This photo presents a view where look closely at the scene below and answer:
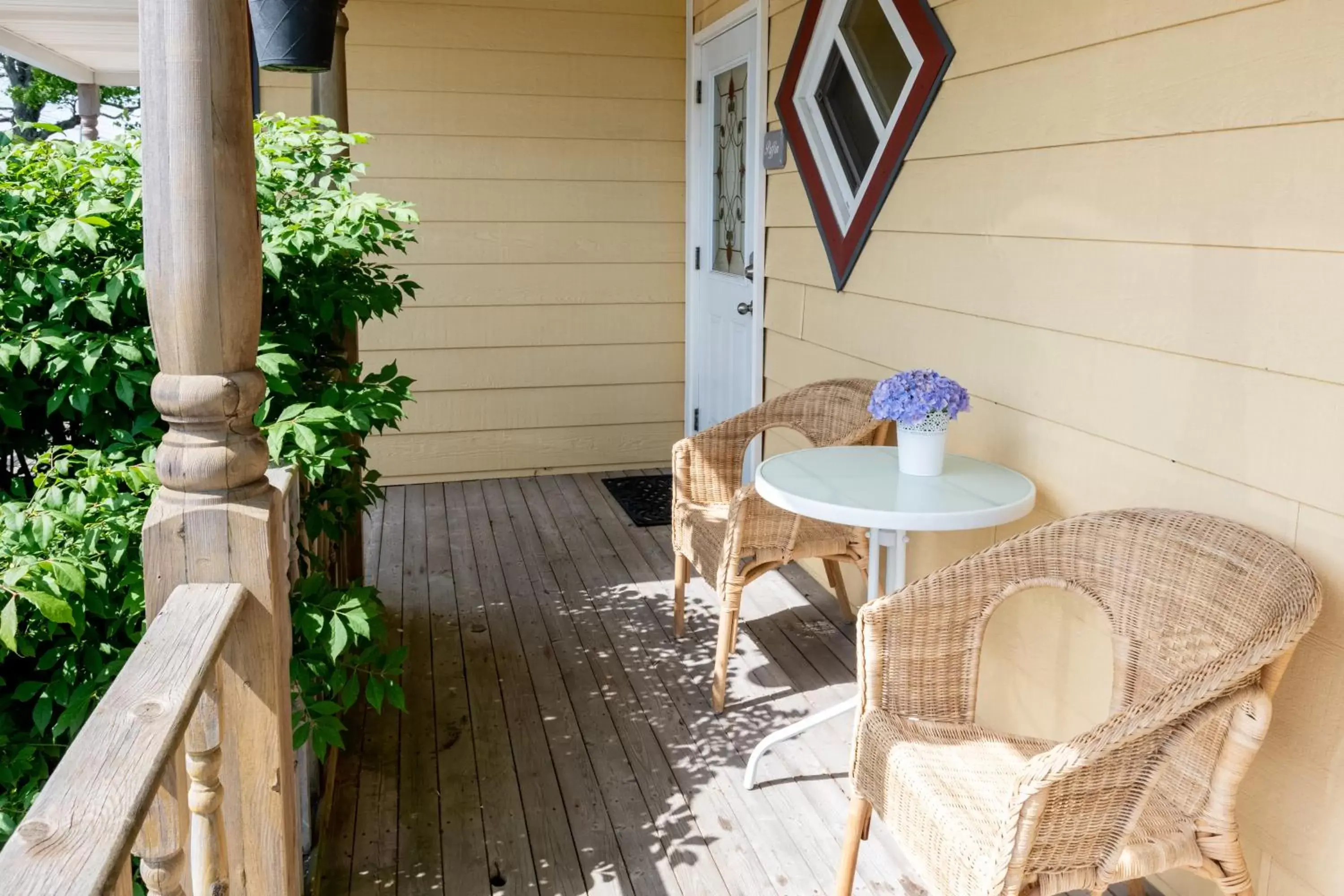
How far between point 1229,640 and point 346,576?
2.22 meters

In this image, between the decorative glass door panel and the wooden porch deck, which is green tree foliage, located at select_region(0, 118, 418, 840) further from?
the decorative glass door panel

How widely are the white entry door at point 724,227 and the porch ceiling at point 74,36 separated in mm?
2242

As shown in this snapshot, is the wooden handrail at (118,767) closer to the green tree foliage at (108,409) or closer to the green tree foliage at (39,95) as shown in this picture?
the green tree foliage at (108,409)

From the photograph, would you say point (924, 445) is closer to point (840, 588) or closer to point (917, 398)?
point (917, 398)

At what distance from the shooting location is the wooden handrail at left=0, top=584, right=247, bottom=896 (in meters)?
0.87

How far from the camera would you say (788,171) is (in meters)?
3.84

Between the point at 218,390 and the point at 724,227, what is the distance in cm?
373

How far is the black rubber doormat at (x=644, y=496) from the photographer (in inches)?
183

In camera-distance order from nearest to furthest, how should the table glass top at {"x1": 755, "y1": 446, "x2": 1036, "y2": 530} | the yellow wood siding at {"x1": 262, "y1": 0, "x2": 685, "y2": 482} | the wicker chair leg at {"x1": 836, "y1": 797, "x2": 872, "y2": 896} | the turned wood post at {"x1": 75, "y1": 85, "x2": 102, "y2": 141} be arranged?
the wicker chair leg at {"x1": 836, "y1": 797, "x2": 872, "y2": 896}
the table glass top at {"x1": 755, "y1": 446, "x2": 1036, "y2": 530}
the yellow wood siding at {"x1": 262, "y1": 0, "x2": 685, "y2": 482}
the turned wood post at {"x1": 75, "y1": 85, "x2": 102, "y2": 141}

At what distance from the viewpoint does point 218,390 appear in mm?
1357

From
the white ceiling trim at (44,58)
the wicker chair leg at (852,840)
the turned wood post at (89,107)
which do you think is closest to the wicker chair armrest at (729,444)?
the wicker chair leg at (852,840)

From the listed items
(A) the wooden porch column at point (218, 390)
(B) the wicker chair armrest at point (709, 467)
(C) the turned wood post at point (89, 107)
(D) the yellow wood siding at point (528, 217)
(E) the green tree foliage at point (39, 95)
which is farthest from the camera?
(E) the green tree foliage at point (39, 95)

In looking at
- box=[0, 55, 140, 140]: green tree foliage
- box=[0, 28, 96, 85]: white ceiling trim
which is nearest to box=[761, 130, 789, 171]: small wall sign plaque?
box=[0, 28, 96, 85]: white ceiling trim

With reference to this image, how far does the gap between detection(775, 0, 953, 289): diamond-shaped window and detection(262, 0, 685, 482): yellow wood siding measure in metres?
1.46
